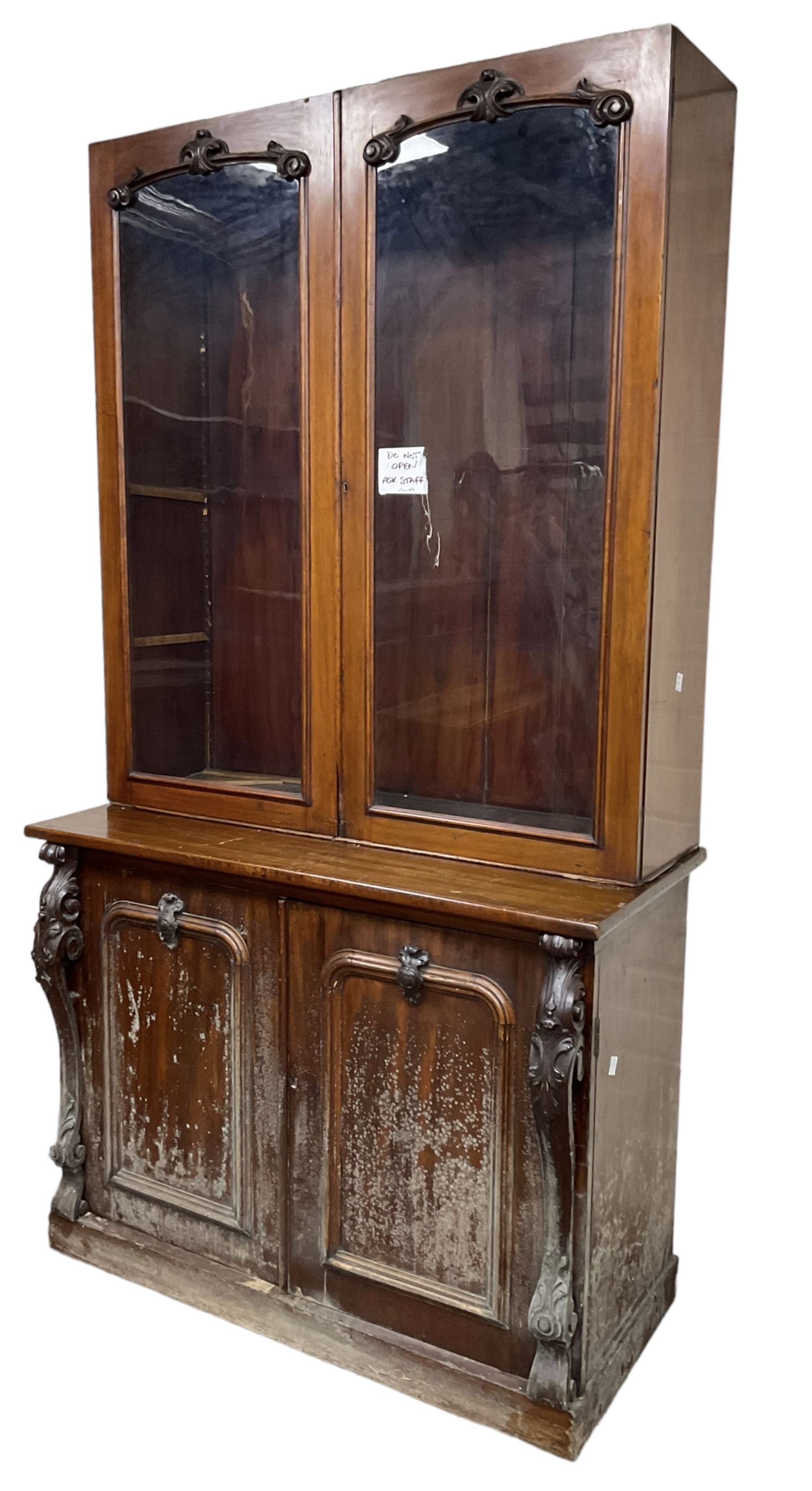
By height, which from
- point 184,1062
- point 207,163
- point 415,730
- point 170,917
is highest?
point 207,163

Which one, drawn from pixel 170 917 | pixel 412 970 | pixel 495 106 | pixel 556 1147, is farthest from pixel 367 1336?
pixel 495 106

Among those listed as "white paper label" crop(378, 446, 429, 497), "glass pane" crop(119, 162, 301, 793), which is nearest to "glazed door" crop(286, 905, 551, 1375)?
"glass pane" crop(119, 162, 301, 793)

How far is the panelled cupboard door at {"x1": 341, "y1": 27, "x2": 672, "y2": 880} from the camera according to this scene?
221cm

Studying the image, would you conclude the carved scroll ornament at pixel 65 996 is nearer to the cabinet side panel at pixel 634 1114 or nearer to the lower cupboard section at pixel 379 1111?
the lower cupboard section at pixel 379 1111

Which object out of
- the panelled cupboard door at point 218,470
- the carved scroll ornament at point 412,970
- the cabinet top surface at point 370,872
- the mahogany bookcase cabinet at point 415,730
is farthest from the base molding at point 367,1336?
the panelled cupboard door at point 218,470

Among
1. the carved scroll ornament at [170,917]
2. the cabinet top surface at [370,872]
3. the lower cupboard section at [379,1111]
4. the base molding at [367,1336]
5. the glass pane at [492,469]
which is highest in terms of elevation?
the glass pane at [492,469]

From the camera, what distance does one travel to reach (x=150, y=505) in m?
2.96

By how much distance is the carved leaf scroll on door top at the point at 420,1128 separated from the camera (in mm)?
2330

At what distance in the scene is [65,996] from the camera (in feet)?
9.42

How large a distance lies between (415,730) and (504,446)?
61cm

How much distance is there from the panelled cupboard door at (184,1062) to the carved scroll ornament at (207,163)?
1484mm

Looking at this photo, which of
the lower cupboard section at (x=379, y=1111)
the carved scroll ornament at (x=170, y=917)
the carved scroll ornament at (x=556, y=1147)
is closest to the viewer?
the carved scroll ornament at (x=556, y=1147)

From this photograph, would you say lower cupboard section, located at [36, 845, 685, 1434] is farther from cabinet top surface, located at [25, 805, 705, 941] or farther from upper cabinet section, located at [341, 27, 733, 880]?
upper cabinet section, located at [341, 27, 733, 880]

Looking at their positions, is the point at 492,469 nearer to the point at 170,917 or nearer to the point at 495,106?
the point at 495,106
